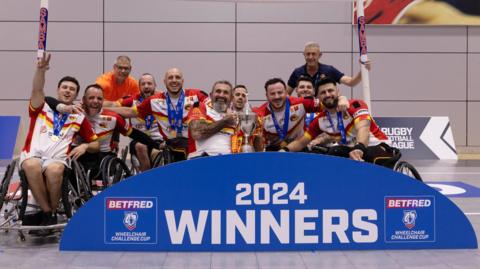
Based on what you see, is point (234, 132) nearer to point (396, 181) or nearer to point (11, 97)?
point (396, 181)

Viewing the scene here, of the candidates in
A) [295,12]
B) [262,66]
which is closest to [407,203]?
[262,66]

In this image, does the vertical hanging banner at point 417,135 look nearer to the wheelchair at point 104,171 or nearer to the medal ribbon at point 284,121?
A: the medal ribbon at point 284,121

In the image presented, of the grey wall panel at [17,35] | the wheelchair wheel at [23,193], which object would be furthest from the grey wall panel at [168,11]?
the wheelchair wheel at [23,193]

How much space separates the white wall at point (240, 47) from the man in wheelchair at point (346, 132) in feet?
20.8

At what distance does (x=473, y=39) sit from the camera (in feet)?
36.2

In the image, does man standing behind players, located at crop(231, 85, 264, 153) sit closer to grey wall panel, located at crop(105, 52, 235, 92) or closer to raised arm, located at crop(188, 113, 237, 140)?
raised arm, located at crop(188, 113, 237, 140)

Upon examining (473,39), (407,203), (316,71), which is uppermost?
(473,39)

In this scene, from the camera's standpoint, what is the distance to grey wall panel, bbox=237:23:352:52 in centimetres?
1110

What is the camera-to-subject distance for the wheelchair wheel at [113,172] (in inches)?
175

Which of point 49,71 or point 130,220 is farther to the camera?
point 49,71

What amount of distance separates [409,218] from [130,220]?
5.45 feet

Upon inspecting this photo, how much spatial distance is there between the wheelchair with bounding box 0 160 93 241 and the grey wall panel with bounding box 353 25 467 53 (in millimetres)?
7813

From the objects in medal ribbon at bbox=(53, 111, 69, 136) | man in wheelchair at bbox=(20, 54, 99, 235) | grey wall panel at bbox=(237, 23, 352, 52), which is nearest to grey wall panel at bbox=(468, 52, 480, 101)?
grey wall panel at bbox=(237, 23, 352, 52)

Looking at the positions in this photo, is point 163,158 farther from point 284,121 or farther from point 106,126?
point 284,121
